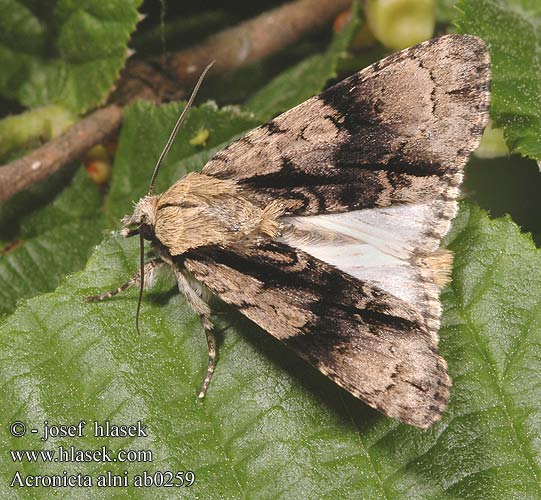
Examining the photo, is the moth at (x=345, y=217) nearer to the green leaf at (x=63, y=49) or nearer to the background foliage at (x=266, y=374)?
the background foliage at (x=266, y=374)

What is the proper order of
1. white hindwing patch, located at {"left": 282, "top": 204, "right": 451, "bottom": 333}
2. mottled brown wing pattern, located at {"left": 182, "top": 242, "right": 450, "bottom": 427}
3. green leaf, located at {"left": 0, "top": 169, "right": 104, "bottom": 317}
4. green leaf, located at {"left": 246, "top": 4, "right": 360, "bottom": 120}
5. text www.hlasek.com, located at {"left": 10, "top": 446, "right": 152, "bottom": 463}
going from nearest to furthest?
mottled brown wing pattern, located at {"left": 182, "top": 242, "right": 450, "bottom": 427}
text www.hlasek.com, located at {"left": 10, "top": 446, "right": 152, "bottom": 463}
white hindwing patch, located at {"left": 282, "top": 204, "right": 451, "bottom": 333}
green leaf, located at {"left": 0, "top": 169, "right": 104, "bottom": 317}
green leaf, located at {"left": 246, "top": 4, "right": 360, "bottom": 120}

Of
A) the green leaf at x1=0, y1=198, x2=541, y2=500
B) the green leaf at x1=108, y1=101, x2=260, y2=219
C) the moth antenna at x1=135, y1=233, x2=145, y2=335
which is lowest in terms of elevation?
the green leaf at x1=0, y1=198, x2=541, y2=500

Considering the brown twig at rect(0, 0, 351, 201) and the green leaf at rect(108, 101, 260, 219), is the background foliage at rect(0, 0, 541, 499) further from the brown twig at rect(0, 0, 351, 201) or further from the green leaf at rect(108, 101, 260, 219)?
the brown twig at rect(0, 0, 351, 201)

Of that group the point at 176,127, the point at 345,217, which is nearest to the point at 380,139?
the point at 345,217

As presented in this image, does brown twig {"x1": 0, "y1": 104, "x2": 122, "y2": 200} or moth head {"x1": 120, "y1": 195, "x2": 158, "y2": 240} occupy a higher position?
brown twig {"x1": 0, "y1": 104, "x2": 122, "y2": 200}

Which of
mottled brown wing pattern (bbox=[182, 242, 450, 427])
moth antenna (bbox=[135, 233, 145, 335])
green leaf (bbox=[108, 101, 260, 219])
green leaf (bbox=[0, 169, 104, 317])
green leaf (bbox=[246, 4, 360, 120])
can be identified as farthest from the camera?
green leaf (bbox=[246, 4, 360, 120])

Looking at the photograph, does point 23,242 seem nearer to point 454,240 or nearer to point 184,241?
point 184,241

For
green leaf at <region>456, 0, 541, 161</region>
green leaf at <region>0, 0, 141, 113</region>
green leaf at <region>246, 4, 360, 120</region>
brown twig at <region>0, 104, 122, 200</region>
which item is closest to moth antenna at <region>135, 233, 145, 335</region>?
brown twig at <region>0, 104, 122, 200</region>

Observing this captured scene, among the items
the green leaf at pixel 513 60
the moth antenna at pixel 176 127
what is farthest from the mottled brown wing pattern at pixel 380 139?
the green leaf at pixel 513 60
